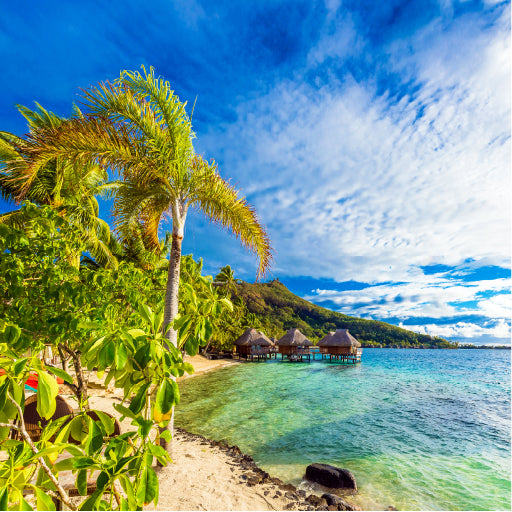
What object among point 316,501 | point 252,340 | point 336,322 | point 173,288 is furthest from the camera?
point 336,322

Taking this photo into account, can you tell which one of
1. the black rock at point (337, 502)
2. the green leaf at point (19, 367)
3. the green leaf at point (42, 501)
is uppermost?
the green leaf at point (19, 367)

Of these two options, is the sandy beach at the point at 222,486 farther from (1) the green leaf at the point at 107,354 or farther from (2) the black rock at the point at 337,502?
(1) the green leaf at the point at 107,354

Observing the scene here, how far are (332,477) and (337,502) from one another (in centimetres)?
85

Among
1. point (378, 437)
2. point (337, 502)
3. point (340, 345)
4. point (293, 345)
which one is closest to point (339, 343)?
point (340, 345)

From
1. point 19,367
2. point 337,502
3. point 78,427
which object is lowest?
point 337,502

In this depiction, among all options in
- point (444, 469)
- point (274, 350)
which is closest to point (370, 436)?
point (444, 469)

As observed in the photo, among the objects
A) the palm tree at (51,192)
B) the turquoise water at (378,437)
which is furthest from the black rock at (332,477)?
the palm tree at (51,192)

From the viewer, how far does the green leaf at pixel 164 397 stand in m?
1.09

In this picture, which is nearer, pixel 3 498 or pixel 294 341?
pixel 3 498

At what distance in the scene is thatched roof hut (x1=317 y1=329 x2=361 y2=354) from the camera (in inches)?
1492

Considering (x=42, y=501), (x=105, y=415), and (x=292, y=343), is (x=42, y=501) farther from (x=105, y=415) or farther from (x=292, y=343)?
(x=292, y=343)

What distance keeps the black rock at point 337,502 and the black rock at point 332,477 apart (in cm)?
60

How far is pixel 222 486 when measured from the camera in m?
5.33

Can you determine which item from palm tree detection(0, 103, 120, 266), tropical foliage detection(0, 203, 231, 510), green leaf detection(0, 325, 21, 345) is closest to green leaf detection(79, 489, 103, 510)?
tropical foliage detection(0, 203, 231, 510)
